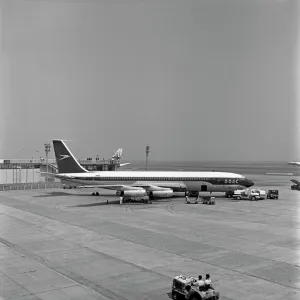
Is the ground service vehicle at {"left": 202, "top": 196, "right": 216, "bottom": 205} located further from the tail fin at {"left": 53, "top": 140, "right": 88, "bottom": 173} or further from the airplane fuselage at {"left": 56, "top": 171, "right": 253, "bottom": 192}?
the tail fin at {"left": 53, "top": 140, "right": 88, "bottom": 173}

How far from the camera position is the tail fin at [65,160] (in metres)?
64.8

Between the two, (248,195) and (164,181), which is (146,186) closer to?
(164,181)

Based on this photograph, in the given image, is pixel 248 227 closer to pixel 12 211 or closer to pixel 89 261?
pixel 89 261

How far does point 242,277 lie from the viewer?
68.5 feet

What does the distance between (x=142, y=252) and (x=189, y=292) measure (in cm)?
957

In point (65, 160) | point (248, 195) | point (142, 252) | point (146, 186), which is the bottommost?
point (142, 252)

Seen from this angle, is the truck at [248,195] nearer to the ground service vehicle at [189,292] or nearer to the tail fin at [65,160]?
the tail fin at [65,160]

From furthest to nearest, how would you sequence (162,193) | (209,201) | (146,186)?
(146,186)
(162,193)
(209,201)

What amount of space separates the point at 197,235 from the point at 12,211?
25.9m

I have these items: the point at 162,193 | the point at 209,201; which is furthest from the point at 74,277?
the point at 162,193

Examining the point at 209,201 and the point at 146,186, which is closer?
the point at 209,201

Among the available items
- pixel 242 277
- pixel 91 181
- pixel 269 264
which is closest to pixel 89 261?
pixel 242 277

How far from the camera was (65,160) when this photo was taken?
65.0 meters

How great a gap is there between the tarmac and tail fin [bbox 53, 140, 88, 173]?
17.5 meters
